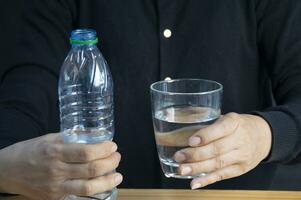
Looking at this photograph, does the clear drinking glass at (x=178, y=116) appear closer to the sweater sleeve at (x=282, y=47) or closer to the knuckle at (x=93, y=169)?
the knuckle at (x=93, y=169)

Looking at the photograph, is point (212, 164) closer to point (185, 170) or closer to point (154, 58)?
point (185, 170)

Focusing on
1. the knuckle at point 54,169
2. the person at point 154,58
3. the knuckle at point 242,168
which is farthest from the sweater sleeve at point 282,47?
the knuckle at point 54,169

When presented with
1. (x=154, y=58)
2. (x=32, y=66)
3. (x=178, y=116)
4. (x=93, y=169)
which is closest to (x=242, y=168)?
(x=178, y=116)

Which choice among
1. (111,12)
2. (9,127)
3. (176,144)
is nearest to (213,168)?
(176,144)

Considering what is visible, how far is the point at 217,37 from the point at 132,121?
0.28 m

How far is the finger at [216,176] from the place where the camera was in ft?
2.98

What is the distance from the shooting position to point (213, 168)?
2.98ft

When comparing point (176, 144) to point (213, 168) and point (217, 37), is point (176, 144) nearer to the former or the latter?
point (213, 168)

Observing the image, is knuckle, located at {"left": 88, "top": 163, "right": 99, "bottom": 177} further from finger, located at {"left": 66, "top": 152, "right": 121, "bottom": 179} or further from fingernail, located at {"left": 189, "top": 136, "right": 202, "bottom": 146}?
fingernail, located at {"left": 189, "top": 136, "right": 202, "bottom": 146}

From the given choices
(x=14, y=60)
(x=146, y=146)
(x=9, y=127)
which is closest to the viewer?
(x=9, y=127)

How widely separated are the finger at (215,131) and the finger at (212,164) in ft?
0.12

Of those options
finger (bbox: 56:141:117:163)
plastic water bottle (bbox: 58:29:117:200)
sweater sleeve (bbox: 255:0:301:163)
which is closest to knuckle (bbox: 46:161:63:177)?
finger (bbox: 56:141:117:163)

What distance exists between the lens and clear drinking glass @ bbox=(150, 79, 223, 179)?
0.87 m

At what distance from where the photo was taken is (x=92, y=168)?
861 mm
